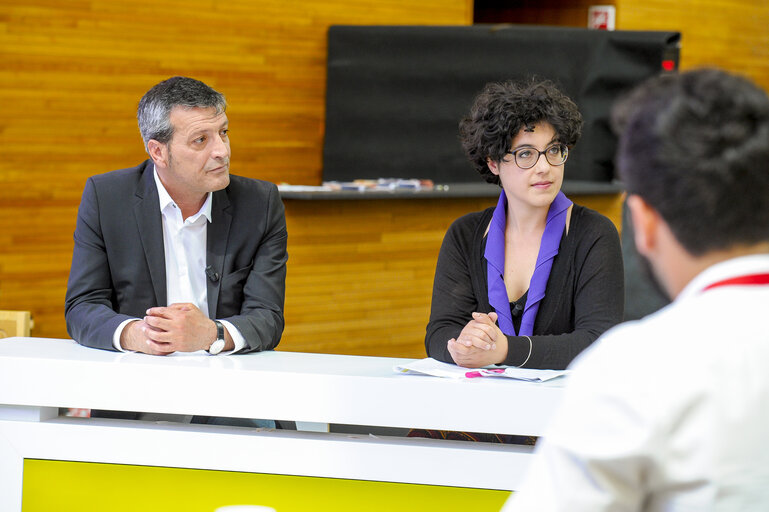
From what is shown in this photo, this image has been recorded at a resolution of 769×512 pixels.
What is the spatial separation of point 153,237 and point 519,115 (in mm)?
1014

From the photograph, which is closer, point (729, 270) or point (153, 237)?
point (729, 270)

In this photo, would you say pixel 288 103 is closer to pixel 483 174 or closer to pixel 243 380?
pixel 483 174

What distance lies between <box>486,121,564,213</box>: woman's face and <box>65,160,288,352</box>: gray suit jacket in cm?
65

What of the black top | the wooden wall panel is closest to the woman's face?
the black top

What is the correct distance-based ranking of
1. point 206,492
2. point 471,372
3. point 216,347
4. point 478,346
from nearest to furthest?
point 206,492, point 471,372, point 478,346, point 216,347

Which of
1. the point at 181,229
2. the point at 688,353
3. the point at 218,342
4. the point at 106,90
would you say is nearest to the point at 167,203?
the point at 181,229

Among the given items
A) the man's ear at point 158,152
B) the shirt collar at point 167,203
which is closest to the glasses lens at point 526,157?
the shirt collar at point 167,203

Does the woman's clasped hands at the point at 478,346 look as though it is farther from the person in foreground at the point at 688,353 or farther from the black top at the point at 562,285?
the person in foreground at the point at 688,353

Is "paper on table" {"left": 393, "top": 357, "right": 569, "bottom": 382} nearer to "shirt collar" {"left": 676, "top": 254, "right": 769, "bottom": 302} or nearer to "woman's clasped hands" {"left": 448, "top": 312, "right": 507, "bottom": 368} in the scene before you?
"woman's clasped hands" {"left": 448, "top": 312, "right": 507, "bottom": 368}

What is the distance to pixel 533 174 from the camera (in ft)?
7.61

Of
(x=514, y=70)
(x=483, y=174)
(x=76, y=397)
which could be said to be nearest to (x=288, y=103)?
(x=514, y=70)

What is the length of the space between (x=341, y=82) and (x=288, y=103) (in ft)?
0.99

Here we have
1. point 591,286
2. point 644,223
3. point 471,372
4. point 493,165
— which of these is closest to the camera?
point 644,223

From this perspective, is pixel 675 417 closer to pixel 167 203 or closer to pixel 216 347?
pixel 216 347
